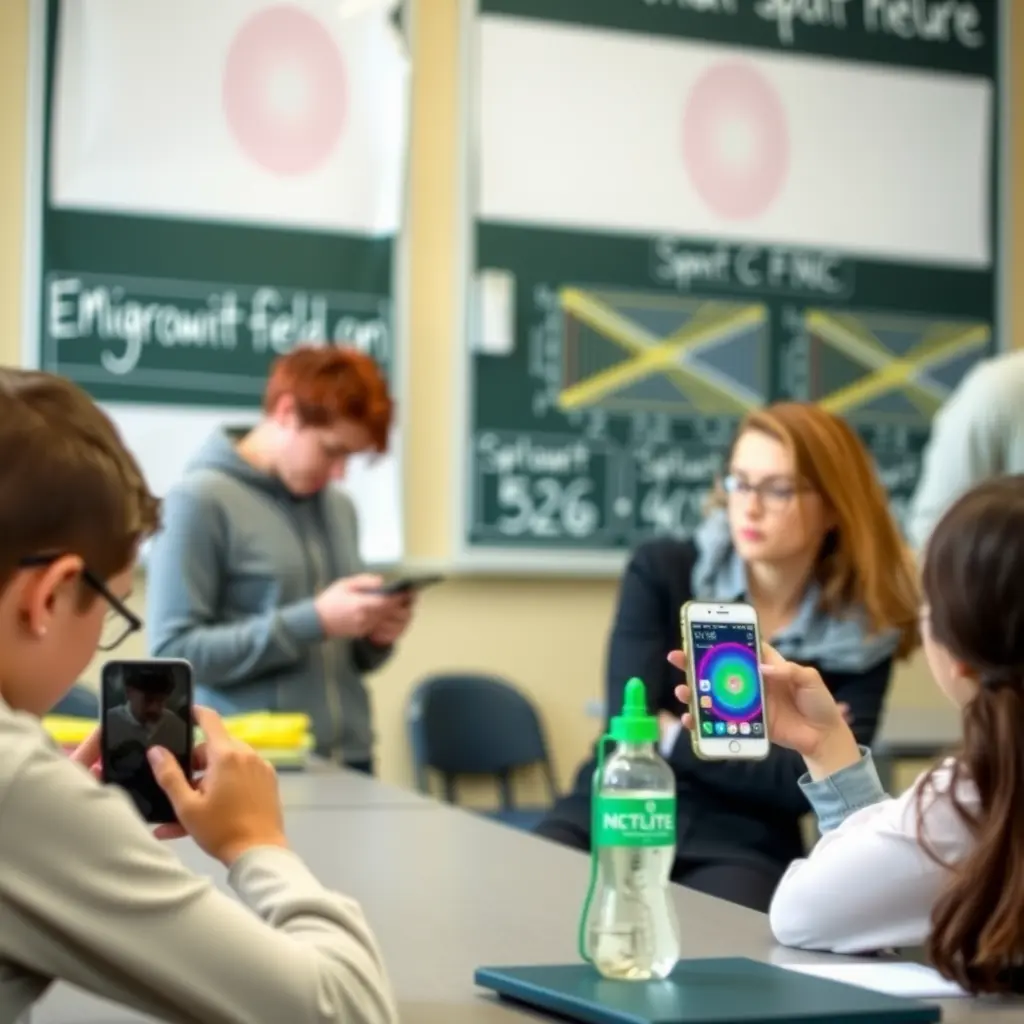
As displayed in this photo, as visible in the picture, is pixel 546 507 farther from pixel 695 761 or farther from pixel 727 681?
pixel 727 681

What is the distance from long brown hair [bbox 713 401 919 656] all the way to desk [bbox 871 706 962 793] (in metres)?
0.90

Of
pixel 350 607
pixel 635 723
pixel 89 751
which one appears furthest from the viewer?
pixel 350 607

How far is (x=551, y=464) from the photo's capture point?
4836 mm

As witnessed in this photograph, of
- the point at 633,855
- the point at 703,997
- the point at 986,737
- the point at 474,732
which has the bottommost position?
the point at 474,732

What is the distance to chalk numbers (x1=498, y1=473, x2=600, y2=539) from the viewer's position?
480 cm

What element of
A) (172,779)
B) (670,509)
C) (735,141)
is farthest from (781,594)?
(735,141)

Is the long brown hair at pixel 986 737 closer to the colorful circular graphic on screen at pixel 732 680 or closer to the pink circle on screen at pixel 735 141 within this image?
the colorful circular graphic on screen at pixel 732 680

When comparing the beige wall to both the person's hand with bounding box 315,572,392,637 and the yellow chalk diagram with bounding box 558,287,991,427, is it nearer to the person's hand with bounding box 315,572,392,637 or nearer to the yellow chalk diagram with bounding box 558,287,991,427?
the yellow chalk diagram with bounding box 558,287,991,427

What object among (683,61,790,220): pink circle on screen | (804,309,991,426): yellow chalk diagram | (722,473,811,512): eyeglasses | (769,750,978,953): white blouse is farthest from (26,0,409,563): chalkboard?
(769,750,978,953): white blouse

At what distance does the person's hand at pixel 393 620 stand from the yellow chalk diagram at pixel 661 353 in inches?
60.4

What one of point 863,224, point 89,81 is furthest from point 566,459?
point 89,81

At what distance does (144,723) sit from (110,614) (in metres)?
0.27

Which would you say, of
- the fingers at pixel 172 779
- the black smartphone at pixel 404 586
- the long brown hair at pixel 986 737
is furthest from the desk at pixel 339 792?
the long brown hair at pixel 986 737

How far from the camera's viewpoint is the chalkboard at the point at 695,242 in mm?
4781
